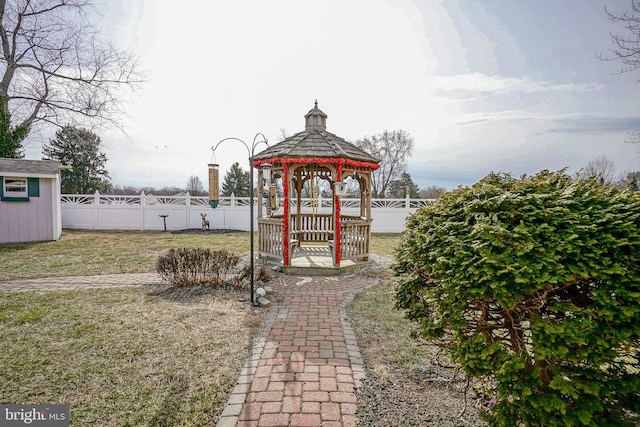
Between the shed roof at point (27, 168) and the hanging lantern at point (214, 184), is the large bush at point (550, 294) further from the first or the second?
the shed roof at point (27, 168)

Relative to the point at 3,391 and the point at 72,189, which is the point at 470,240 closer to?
the point at 3,391

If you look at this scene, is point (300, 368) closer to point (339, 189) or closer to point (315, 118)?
point (339, 189)

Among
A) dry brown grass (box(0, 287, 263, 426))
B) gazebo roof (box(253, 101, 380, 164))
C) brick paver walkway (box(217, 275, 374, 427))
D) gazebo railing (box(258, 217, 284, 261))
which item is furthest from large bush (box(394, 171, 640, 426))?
gazebo railing (box(258, 217, 284, 261))

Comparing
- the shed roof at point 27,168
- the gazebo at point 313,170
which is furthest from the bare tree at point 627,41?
the shed roof at point 27,168

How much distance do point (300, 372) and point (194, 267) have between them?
3.61m

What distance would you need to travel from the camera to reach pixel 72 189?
90.6 ft

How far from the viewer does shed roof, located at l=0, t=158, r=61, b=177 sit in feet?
35.7

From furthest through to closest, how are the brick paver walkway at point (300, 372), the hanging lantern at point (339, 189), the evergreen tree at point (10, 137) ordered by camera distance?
the evergreen tree at point (10, 137)
the hanging lantern at point (339, 189)
the brick paver walkway at point (300, 372)

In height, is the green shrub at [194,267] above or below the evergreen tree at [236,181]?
below

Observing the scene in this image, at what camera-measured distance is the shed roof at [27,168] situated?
1088 cm

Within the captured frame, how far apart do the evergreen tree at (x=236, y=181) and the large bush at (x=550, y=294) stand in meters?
33.7

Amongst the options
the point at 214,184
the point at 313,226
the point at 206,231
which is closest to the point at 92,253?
the point at 206,231

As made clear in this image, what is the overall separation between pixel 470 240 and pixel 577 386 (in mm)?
981

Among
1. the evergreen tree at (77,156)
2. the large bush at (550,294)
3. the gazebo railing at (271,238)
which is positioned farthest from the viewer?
the evergreen tree at (77,156)
